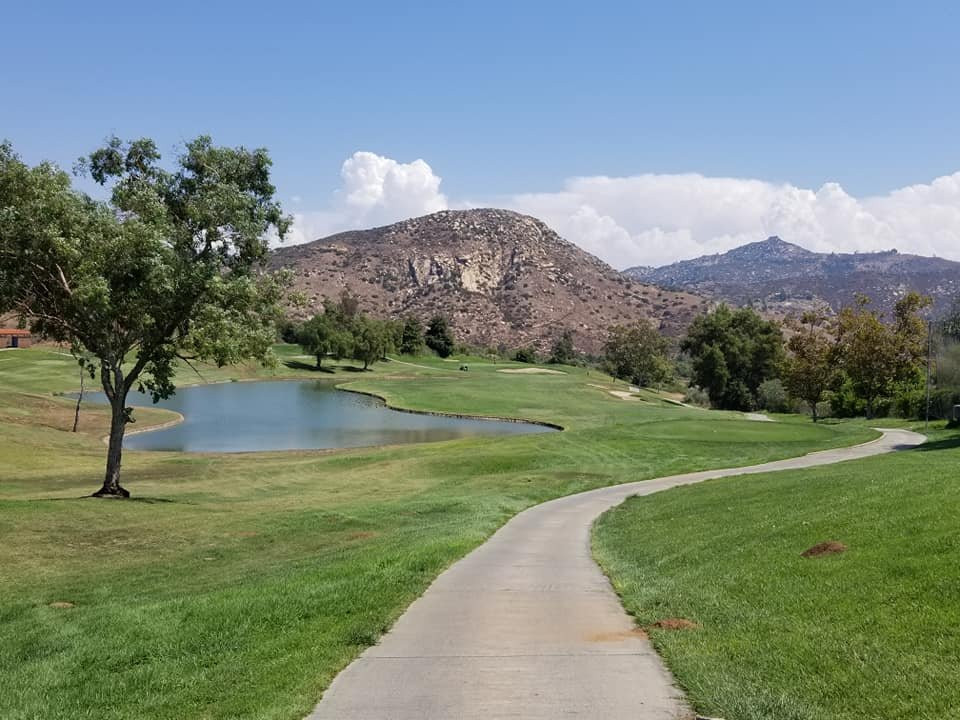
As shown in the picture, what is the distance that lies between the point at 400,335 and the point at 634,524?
13163 cm

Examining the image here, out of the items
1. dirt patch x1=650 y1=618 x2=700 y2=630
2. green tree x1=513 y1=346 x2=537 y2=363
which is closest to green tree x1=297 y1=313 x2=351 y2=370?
green tree x1=513 y1=346 x2=537 y2=363

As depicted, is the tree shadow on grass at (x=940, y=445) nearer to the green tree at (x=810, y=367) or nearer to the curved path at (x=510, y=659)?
the curved path at (x=510, y=659)

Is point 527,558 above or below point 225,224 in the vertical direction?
below

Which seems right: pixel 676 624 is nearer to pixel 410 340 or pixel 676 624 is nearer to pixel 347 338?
pixel 347 338

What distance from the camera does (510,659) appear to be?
8961 millimetres

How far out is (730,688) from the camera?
7.64 meters

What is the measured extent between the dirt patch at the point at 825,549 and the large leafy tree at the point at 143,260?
19397 millimetres

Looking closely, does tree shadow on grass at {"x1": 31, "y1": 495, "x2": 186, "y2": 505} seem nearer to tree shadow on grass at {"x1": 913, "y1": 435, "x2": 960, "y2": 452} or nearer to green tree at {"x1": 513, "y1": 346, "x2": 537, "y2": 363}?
tree shadow on grass at {"x1": 913, "y1": 435, "x2": 960, "y2": 452}

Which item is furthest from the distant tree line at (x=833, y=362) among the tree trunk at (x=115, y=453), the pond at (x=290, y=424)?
the tree trunk at (x=115, y=453)

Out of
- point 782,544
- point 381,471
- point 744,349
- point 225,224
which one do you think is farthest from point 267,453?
point 744,349

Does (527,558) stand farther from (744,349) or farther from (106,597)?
(744,349)

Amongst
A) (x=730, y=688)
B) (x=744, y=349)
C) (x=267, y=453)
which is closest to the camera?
(x=730, y=688)

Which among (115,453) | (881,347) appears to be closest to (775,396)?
(881,347)

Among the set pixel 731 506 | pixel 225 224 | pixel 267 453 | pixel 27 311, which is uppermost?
pixel 225 224
